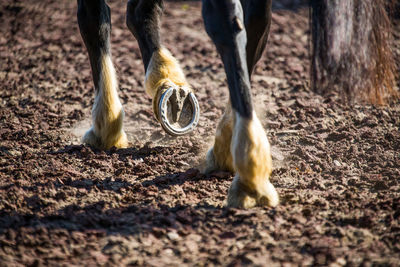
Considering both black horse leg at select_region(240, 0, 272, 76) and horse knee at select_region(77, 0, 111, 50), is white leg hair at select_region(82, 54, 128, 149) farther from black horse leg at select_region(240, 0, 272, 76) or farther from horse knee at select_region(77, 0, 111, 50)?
black horse leg at select_region(240, 0, 272, 76)

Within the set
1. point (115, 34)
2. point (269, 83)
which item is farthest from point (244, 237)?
point (115, 34)

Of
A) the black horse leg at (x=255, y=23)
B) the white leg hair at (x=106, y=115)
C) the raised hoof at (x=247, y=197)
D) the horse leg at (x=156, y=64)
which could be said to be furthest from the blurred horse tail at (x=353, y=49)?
the white leg hair at (x=106, y=115)

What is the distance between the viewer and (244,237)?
239 cm

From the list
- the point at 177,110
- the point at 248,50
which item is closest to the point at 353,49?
the point at 248,50

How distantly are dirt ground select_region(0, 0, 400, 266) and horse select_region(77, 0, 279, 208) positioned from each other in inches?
5.0

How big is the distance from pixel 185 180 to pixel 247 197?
617mm

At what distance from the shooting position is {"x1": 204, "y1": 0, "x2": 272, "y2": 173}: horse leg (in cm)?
305

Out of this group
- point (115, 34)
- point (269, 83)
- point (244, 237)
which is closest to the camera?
point (244, 237)

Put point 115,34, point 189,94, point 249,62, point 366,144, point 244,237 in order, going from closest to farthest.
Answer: point 244,237, point 249,62, point 189,94, point 366,144, point 115,34

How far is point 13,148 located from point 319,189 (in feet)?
7.09

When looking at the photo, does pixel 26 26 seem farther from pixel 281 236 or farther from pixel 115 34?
pixel 281 236

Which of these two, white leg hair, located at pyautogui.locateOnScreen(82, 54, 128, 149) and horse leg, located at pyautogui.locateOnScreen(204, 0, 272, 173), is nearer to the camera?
horse leg, located at pyautogui.locateOnScreen(204, 0, 272, 173)

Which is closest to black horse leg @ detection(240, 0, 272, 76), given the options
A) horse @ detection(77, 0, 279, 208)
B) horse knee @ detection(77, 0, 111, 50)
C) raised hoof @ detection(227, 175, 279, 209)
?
horse @ detection(77, 0, 279, 208)

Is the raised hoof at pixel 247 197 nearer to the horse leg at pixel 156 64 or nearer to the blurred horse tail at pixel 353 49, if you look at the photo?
the horse leg at pixel 156 64
